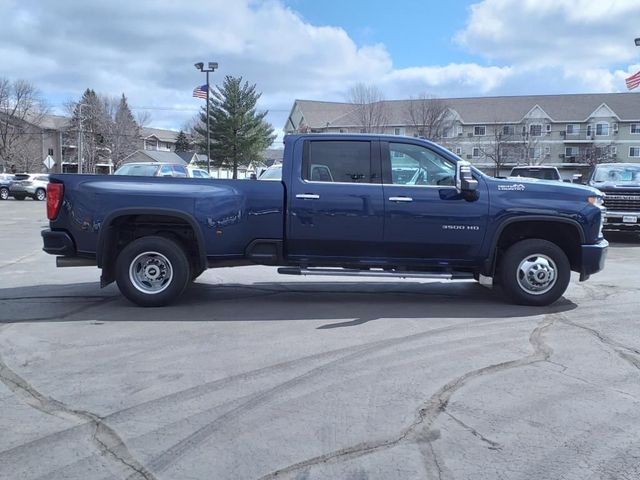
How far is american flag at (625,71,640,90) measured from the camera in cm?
2405

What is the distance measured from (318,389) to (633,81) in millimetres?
25282

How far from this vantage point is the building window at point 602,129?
7394 centimetres

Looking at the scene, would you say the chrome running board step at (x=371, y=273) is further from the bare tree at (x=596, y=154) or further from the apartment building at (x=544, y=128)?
the bare tree at (x=596, y=154)

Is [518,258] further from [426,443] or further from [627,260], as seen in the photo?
[627,260]

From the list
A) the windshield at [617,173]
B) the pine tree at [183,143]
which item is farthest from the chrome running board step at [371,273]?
the pine tree at [183,143]

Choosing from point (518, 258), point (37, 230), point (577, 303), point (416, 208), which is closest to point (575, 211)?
point (518, 258)

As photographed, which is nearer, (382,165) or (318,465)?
(318,465)

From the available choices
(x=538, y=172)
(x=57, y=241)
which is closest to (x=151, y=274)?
(x=57, y=241)

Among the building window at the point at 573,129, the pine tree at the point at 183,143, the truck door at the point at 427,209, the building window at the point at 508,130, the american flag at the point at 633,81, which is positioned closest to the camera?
the truck door at the point at 427,209

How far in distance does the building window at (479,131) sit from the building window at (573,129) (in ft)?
38.1

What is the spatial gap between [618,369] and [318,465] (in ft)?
10.1

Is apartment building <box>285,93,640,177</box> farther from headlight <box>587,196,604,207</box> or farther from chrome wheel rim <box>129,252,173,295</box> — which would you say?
chrome wheel rim <box>129,252,173,295</box>

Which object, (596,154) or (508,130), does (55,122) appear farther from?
(596,154)

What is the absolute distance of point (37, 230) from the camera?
17.6 meters
